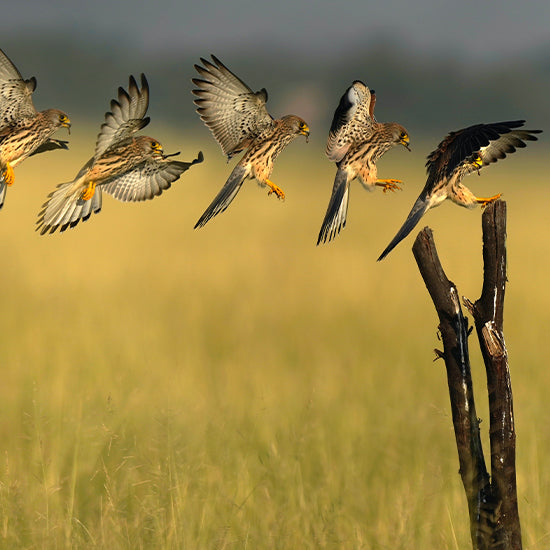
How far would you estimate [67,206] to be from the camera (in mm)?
2367

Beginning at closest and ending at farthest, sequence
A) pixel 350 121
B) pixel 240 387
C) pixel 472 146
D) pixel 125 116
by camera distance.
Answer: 1. pixel 125 116
2. pixel 472 146
3. pixel 350 121
4. pixel 240 387

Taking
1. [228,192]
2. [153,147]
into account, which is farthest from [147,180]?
[228,192]

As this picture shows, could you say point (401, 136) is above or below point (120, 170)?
above

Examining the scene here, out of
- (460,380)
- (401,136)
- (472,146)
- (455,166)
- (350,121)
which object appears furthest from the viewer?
(460,380)

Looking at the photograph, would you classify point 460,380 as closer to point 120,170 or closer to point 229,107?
point 229,107

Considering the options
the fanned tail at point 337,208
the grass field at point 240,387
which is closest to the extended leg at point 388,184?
the fanned tail at point 337,208

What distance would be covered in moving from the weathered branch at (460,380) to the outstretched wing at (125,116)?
183 cm

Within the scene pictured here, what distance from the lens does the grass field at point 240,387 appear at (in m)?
5.05

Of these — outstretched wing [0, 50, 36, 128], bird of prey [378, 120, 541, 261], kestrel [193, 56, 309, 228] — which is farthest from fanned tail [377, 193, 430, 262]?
outstretched wing [0, 50, 36, 128]

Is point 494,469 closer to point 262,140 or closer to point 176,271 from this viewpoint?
point 262,140

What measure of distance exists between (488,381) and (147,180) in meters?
1.97

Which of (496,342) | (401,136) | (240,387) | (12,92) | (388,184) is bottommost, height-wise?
(240,387)

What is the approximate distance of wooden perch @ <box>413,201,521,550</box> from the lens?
3.66m

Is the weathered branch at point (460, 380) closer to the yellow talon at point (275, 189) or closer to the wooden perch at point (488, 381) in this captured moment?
the wooden perch at point (488, 381)
